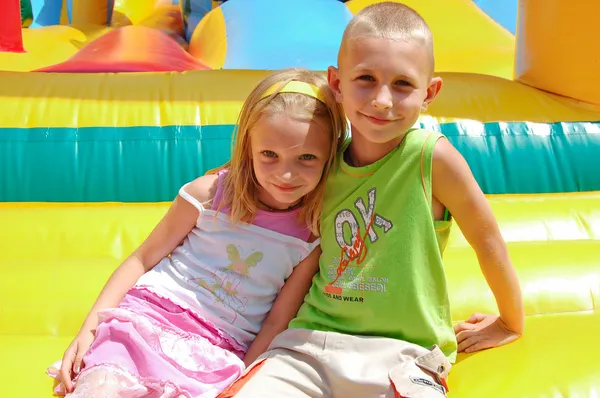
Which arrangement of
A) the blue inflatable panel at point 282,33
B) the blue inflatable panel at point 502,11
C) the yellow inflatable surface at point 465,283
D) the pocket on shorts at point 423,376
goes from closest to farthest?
the pocket on shorts at point 423,376 → the yellow inflatable surface at point 465,283 → the blue inflatable panel at point 282,33 → the blue inflatable panel at point 502,11

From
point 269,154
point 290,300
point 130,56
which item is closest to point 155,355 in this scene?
point 290,300

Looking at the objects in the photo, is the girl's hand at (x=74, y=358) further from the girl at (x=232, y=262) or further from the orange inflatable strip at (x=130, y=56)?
the orange inflatable strip at (x=130, y=56)

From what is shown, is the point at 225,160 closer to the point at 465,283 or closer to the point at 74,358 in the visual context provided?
the point at 465,283

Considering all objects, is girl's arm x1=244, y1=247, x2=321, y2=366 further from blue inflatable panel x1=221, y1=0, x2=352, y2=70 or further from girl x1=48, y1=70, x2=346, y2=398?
blue inflatable panel x1=221, y1=0, x2=352, y2=70

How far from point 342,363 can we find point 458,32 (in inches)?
99.4

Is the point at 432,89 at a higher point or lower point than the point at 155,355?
higher

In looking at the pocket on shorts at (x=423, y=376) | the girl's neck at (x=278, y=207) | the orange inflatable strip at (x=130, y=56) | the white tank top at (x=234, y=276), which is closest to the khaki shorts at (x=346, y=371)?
the pocket on shorts at (x=423, y=376)

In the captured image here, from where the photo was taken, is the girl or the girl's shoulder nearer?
the girl

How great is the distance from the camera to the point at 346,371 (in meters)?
1.06

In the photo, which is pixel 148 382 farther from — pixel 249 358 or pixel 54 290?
pixel 54 290

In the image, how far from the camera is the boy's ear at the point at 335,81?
45.3 inches

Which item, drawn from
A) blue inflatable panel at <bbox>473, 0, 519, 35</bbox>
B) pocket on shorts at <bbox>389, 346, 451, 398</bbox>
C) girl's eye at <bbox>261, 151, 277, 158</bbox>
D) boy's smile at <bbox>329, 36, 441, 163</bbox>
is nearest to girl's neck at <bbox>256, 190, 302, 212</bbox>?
girl's eye at <bbox>261, 151, 277, 158</bbox>

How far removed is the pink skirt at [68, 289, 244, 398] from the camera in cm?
104

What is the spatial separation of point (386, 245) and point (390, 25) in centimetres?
35
